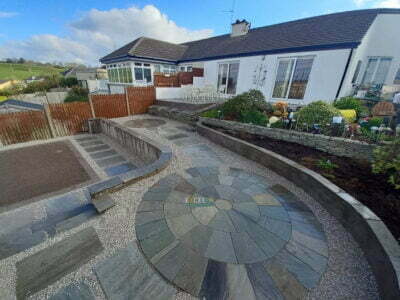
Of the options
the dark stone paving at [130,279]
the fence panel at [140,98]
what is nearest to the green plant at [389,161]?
the dark stone paving at [130,279]

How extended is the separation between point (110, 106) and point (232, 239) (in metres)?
10.4

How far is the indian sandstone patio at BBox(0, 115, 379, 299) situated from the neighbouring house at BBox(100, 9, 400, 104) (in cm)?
755

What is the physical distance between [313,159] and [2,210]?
7377mm

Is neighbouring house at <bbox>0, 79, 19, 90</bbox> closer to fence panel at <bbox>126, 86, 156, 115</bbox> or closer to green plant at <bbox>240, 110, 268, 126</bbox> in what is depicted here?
fence panel at <bbox>126, 86, 156, 115</bbox>

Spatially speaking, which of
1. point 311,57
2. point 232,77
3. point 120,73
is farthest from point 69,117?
point 311,57

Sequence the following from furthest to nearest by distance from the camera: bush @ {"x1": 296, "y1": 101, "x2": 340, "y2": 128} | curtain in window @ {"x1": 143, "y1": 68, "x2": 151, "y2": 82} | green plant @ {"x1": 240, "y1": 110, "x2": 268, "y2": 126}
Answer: curtain in window @ {"x1": 143, "y1": 68, "x2": 151, "y2": 82} < green plant @ {"x1": 240, "y1": 110, "x2": 268, "y2": 126} < bush @ {"x1": 296, "y1": 101, "x2": 340, "y2": 128}

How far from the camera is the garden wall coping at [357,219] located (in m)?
1.78

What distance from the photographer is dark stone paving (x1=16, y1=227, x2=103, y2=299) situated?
189cm

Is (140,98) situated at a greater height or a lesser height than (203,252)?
greater

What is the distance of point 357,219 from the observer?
8.04ft

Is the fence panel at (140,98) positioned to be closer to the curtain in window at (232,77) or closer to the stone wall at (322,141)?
the curtain in window at (232,77)

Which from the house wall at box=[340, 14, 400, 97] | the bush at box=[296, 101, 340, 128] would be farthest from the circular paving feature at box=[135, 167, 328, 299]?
the house wall at box=[340, 14, 400, 97]

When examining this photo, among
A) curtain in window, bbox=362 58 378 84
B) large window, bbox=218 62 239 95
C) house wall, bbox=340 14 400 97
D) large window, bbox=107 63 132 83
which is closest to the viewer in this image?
house wall, bbox=340 14 400 97

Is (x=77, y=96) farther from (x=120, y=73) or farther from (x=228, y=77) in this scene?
(x=228, y=77)
